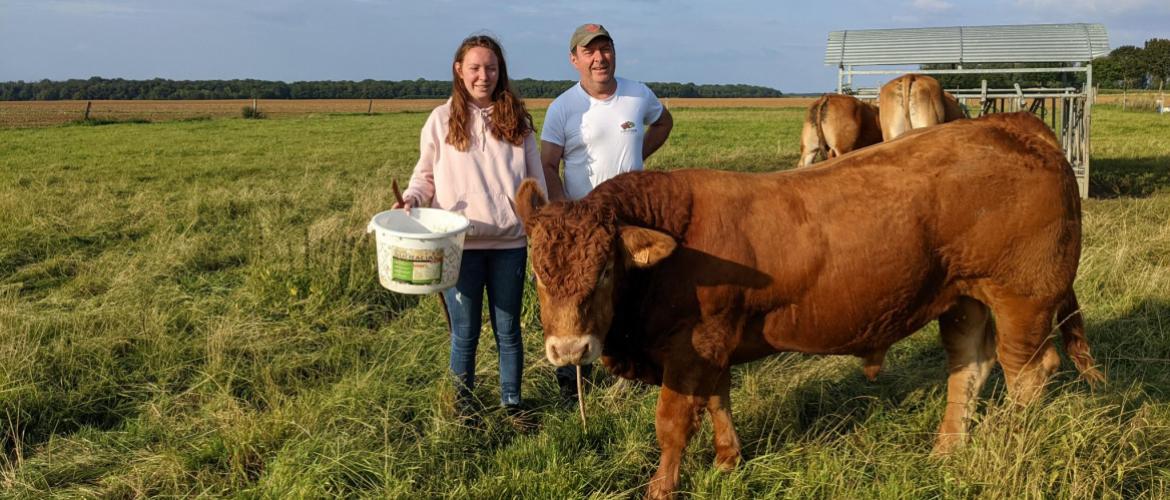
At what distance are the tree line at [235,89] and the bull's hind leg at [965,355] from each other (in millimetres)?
81061

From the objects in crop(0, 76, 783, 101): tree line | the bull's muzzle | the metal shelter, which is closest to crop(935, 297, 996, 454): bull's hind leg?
the bull's muzzle

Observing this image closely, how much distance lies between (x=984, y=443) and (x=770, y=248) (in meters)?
1.25

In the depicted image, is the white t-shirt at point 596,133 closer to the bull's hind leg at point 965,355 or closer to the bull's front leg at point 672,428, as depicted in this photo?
the bull's front leg at point 672,428

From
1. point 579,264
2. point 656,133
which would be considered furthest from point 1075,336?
point 579,264

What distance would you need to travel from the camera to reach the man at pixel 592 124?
4.41 metres

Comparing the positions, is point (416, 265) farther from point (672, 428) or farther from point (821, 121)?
point (821, 121)

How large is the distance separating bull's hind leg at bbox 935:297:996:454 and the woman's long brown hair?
2266 millimetres

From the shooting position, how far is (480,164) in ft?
13.0

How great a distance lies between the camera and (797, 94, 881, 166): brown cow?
40.6 ft

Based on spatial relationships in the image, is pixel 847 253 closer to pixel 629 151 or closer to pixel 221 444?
pixel 629 151

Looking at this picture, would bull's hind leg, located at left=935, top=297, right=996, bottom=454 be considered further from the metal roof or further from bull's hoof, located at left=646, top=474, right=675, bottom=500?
the metal roof

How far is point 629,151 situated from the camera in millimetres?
4500

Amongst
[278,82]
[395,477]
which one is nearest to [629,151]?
[395,477]

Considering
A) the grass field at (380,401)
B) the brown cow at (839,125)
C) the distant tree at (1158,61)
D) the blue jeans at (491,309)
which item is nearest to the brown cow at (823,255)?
the grass field at (380,401)
